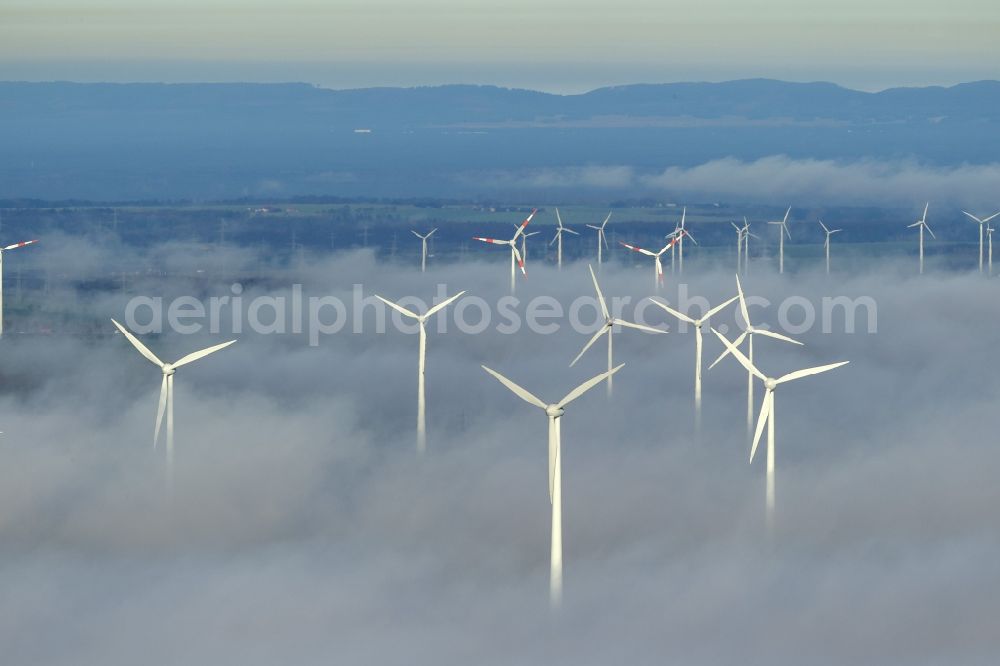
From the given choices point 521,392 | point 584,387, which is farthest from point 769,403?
point 521,392

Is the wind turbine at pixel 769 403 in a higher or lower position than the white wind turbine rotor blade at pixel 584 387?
lower

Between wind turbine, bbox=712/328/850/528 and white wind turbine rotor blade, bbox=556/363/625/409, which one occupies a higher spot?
white wind turbine rotor blade, bbox=556/363/625/409

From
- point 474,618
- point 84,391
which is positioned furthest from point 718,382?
point 474,618

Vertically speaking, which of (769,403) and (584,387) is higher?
(584,387)

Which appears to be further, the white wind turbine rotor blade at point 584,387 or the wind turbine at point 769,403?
the wind turbine at point 769,403

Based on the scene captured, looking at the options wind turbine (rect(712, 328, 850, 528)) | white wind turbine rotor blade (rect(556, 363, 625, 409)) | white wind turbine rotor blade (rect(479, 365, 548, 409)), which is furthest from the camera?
wind turbine (rect(712, 328, 850, 528))

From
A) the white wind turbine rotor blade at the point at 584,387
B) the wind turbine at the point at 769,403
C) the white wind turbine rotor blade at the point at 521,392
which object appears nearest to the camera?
the white wind turbine rotor blade at the point at 584,387

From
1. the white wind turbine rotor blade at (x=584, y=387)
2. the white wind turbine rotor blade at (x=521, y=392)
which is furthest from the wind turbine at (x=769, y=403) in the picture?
the white wind turbine rotor blade at (x=521, y=392)

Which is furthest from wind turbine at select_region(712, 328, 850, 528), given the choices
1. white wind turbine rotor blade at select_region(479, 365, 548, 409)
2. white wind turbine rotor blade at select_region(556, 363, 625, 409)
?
white wind turbine rotor blade at select_region(479, 365, 548, 409)

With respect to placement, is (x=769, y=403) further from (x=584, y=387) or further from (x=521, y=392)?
(x=521, y=392)

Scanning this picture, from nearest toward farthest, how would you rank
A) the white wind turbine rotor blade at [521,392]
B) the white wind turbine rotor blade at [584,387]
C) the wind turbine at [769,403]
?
the white wind turbine rotor blade at [584,387]
the white wind turbine rotor blade at [521,392]
the wind turbine at [769,403]

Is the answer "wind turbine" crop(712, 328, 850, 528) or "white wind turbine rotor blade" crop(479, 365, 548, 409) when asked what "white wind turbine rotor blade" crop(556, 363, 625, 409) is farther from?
"wind turbine" crop(712, 328, 850, 528)

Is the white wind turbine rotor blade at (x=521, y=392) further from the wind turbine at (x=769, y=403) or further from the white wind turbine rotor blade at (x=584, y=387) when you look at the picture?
the wind turbine at (x=769, y=403)
